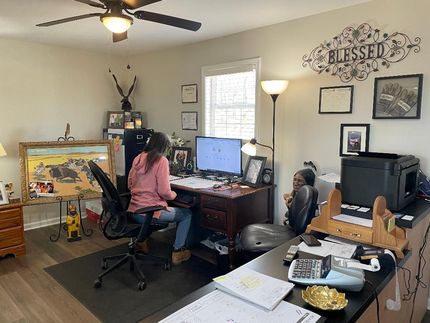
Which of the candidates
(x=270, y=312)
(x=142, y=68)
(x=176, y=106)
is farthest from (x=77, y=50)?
(x=270, y=312)

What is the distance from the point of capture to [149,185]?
9.36 ft

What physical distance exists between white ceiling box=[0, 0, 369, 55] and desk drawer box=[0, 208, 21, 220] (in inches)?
71.9

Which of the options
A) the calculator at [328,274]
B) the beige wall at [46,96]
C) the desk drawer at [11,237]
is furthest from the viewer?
the beige wall at [46,96]

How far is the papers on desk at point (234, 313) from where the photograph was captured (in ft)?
3.33

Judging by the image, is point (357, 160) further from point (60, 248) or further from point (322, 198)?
point (60, 248)

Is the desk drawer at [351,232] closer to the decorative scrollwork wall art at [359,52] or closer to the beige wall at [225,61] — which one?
the beige wall at [225,61]

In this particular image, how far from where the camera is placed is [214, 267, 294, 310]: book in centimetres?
111

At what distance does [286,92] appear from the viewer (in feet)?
10.1

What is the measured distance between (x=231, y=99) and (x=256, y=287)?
8.76 ft

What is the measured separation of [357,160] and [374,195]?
23 cm

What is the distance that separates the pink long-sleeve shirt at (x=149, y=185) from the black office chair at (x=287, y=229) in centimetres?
82

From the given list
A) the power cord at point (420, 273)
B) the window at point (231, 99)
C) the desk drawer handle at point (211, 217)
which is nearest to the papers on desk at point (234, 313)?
the power cord at point (420, 273)

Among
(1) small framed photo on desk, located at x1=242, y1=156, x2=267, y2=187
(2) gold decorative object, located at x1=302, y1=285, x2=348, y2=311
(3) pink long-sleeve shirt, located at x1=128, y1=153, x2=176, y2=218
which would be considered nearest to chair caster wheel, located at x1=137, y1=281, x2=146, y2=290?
(3) pink long-sleeve shirt, located at x1=128, y1=153, x2=176, y2=218

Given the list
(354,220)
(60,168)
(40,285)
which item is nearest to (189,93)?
(60,168)
